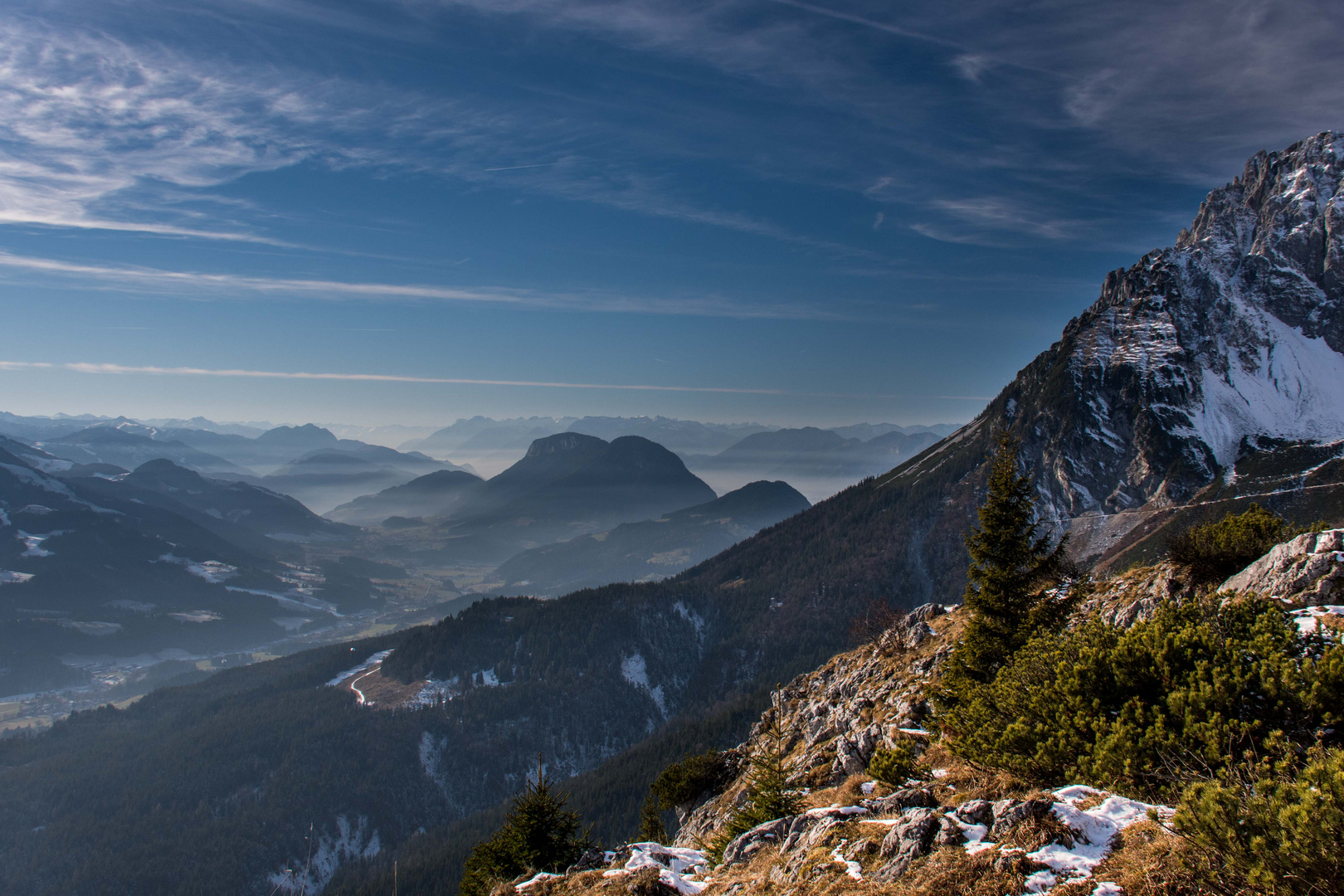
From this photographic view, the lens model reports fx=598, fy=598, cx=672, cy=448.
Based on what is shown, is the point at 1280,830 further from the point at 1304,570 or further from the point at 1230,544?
the point at 1230,544

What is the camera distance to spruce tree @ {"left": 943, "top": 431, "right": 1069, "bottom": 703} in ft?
106

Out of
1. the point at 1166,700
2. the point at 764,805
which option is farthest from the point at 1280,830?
the point at 764,805

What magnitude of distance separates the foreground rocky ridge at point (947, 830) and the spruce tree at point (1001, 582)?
407 centimetres

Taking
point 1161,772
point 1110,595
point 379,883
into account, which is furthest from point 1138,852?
point 379,883

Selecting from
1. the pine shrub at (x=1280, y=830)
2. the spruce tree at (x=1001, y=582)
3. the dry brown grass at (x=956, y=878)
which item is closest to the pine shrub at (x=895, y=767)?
the spruce tree at (x=1001, y=582)

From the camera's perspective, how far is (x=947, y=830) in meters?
14.6

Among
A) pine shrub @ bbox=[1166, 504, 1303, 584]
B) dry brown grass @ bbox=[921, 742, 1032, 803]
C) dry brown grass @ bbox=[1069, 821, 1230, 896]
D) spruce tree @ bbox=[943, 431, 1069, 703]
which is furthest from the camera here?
spruce tree @ bbox=[943, 431, 1069, 703]

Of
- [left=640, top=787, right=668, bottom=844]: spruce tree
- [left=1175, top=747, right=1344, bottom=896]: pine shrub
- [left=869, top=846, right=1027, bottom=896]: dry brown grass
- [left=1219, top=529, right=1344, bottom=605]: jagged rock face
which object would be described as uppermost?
[left=1219, top=529, right=1344, bottom=605]: jagged rock face

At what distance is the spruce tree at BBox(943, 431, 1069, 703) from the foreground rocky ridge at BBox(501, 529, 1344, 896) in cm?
407

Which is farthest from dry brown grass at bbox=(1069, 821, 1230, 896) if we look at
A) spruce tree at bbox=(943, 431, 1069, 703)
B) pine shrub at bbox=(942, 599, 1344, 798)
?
spruce tree at bbox=(943, 431, 1069, 703)

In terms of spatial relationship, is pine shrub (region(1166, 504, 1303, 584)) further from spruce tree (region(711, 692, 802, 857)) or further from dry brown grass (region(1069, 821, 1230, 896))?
dry brown grass (region(1069, 821, 1230, 896))

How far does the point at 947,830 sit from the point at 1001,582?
22.6 m

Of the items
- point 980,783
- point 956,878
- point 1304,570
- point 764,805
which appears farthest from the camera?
point 764,805

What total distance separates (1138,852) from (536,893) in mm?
18870
